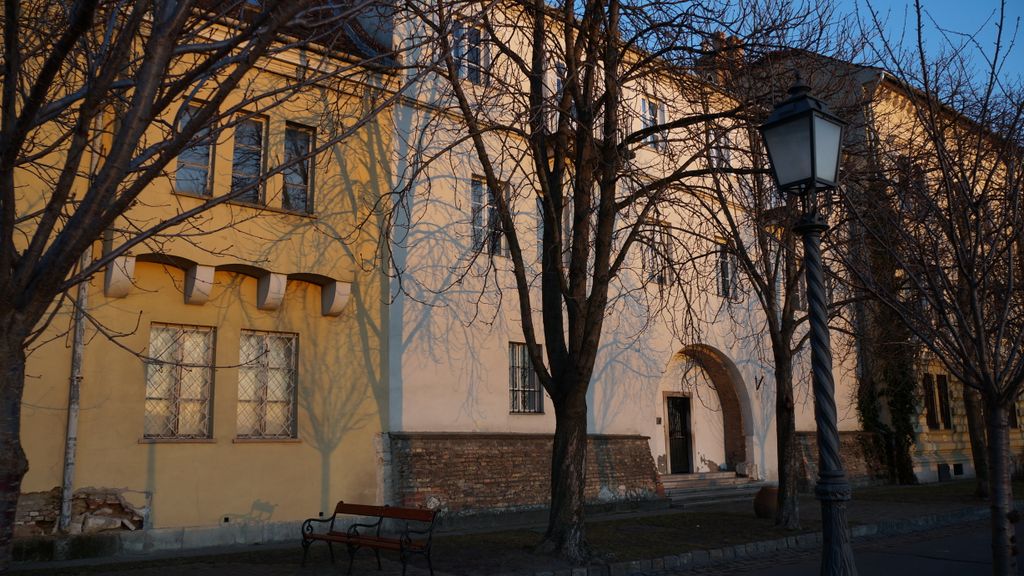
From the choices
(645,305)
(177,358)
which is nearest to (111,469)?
(177,358)

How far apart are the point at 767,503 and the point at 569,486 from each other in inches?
263

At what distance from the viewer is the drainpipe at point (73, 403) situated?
11.2m

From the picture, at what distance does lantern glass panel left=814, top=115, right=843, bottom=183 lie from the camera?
639cm

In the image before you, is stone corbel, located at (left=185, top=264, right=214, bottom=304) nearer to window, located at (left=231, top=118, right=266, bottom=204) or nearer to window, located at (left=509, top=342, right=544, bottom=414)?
window, located at (left=231, top=118, right=266, bottom=204)

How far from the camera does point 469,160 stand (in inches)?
662

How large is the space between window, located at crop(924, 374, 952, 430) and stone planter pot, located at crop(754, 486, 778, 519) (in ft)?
51.2

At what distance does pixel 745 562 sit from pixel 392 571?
526cm

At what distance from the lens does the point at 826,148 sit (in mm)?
6500

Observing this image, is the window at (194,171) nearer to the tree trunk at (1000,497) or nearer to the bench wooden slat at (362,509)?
the bench wooden slat at (362,509)

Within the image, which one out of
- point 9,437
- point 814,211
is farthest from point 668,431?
point 9,437

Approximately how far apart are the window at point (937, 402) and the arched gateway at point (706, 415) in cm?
946

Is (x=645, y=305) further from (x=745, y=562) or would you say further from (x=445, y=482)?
(x=745, y=562)

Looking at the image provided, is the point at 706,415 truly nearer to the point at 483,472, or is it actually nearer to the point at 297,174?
the point at 483,472

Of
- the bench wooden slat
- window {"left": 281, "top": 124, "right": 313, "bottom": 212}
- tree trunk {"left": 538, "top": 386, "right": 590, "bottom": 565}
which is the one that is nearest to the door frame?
tree trunk {"left": 538, "top": 386, "right": 590, "bottom": 565}
